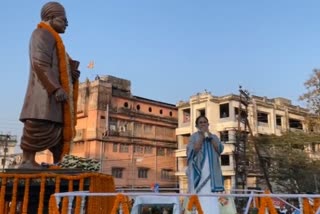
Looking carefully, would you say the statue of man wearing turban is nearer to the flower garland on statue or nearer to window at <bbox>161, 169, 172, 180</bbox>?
the flower garland on statue

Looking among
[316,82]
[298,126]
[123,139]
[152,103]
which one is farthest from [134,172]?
[316,82]

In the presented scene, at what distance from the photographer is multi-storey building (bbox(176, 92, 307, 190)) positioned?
33344mm

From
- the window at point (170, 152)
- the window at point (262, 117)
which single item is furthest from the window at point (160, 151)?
the window at point (262, 117)

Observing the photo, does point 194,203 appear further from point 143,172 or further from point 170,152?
point 170,152

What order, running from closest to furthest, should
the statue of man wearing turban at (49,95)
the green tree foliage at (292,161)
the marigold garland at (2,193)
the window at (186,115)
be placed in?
the marigold garland at (2,193)
the statue of man wearing turban at (49,95)
the green tree foliage at (292,161)
the window at (186,115)

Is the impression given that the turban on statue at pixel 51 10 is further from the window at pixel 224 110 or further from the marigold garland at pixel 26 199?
the window at pixel 224 110

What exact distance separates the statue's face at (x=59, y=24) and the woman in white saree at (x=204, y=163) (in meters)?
2.50

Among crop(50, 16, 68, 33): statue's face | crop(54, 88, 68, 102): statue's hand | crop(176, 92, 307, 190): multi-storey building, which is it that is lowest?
crop(54, 88, 68, 102): statue's hand

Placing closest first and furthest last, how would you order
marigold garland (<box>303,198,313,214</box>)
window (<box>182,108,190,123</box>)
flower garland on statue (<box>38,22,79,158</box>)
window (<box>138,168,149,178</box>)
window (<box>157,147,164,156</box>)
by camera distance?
marigold garland (<box>303,198,313,214</box>) → flower garland on statue (<box>38,22,79,158</box>) → window (<box>138,168,149,178</box>) → window (<box>182,108,190,123</box>) → window (<box>157,147,164,156</box>)

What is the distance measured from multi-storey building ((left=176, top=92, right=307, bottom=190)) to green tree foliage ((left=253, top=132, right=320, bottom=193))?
429 centimetres

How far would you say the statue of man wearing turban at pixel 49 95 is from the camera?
5.32 meters

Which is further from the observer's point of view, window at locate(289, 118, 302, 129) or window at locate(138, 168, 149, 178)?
window at locate(289, 118, 302, 129)

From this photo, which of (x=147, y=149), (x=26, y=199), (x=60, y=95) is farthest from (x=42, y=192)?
(x=147, y=149)

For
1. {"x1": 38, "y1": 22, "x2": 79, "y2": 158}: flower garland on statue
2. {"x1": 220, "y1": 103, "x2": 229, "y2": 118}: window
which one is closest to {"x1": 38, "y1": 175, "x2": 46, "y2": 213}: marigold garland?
{"x1": 38, "y1": 22, "x2": 79, "y2": 158}: flower garland on statue
